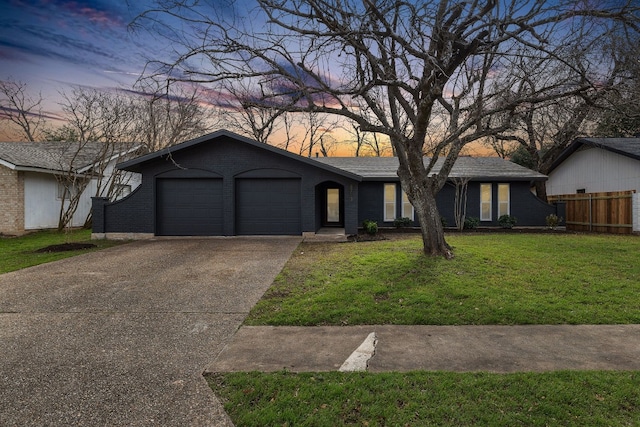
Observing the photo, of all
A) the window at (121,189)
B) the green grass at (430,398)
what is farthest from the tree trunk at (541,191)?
the window at (121,189)

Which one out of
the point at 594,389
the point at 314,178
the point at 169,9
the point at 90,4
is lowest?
the point at 594,389

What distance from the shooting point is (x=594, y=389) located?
2.92 metres

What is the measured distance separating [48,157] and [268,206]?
12.6 m

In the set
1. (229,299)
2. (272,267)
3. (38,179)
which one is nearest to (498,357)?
(229,299)

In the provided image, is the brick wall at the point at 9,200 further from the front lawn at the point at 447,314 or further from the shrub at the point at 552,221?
the shrub at the point at 552,221

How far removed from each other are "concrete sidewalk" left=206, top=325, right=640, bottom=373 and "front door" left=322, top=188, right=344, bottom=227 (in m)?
14.3

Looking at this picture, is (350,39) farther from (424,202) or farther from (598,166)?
(598,166)

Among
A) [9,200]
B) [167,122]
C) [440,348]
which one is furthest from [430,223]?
[167,122]

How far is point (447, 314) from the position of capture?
4.92 metres

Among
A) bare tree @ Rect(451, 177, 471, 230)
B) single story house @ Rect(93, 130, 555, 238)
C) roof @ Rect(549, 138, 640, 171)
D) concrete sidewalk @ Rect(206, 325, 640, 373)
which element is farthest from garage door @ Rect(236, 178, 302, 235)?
roof @ Rect(549, 138, 640, 171)

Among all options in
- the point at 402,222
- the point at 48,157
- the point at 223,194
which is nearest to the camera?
the point at 223,194

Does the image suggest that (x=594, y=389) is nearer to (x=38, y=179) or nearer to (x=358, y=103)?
(x=358, y=103)

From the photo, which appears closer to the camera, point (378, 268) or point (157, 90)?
point (157, 90)

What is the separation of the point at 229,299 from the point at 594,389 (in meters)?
4.79
